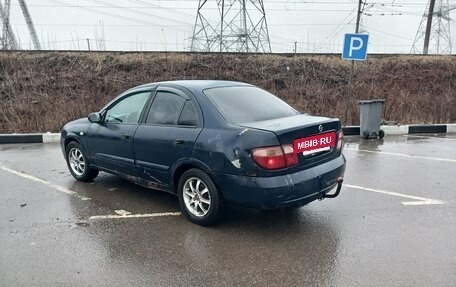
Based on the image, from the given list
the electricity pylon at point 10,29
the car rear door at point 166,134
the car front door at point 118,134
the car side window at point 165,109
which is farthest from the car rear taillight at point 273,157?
the electricity pylon at point 10,29

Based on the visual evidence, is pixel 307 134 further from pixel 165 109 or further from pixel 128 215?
pixel 128 215

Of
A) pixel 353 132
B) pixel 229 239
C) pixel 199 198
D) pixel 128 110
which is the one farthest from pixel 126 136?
pixel 353 132

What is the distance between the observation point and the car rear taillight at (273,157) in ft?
12.5

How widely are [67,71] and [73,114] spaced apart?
561 cm

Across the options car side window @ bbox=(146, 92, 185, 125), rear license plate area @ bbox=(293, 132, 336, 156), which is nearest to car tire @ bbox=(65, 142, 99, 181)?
car side window @ bbox=(146, 92, 185, 125)

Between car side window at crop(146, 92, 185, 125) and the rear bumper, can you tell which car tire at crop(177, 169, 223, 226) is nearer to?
the rear bumper

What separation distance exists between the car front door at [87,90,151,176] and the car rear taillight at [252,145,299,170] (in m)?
1.87

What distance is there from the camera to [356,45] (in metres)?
10.1

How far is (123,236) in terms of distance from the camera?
4152 mm

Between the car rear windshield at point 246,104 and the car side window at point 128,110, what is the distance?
1.02 m

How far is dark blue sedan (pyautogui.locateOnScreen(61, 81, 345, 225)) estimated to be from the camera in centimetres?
387

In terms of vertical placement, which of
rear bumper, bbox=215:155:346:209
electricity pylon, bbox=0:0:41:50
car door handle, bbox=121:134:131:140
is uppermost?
electricity pylon, bbox=0:0:41:50

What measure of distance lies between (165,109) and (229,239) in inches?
68.2

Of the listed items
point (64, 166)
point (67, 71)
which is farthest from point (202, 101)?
point (67, 71)
